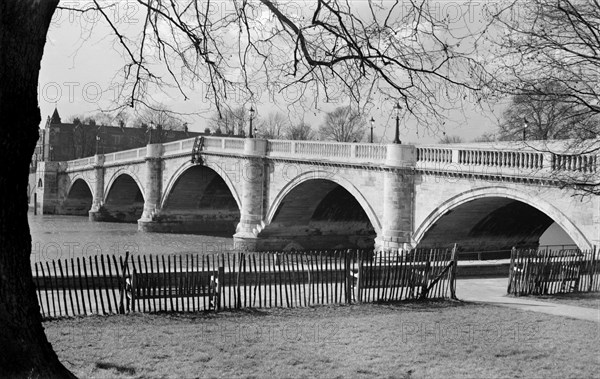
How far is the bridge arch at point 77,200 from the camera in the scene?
72.7 meters

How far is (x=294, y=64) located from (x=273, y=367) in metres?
3.51

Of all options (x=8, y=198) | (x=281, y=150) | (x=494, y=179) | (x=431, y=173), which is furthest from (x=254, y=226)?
(x=8, y=198)

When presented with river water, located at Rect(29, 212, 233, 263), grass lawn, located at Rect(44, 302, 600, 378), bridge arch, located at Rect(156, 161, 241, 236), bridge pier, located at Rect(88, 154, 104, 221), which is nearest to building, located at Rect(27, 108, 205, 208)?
bridge pier, located at Rect(88, 154, 104, 221)

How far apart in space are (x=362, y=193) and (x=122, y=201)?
3968cm

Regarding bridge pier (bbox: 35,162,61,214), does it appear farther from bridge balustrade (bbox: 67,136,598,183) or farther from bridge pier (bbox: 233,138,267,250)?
bridge pier (bbox: 233,138,267,250)

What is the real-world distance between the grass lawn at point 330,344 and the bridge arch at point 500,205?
869 cm

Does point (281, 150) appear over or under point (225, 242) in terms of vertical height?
over

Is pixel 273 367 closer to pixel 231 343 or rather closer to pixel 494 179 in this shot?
pixel 231 343

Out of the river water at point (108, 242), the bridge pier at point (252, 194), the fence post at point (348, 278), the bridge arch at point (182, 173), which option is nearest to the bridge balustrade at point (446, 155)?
the bridge pier at point (252, 194)

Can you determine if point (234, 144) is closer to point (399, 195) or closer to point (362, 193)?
point (362, 193)

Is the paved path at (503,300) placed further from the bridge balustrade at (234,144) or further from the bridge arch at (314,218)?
the bridge balustrade at (234,144)

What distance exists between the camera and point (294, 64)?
6.93m

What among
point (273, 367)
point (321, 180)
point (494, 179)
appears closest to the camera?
point (273, 367)

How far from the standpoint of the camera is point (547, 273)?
1475 centimetres
